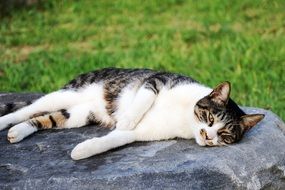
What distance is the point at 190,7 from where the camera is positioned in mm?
9992

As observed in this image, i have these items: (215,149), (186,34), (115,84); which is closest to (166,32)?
(186,34)

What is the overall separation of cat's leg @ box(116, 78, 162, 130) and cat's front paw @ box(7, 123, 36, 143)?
0.63 m

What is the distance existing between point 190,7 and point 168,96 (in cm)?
614

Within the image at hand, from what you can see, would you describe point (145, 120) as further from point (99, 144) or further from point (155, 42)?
point (155, 42)

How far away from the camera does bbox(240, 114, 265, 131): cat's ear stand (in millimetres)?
3854

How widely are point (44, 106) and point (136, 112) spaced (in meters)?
0.79

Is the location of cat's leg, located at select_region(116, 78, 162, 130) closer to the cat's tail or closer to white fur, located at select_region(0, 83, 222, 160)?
white fur, located at select_region(0, 83, 222, 160)

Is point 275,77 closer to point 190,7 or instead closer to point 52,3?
point 190,7

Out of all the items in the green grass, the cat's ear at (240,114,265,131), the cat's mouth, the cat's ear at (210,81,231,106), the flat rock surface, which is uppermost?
the cat's ear at (210,81,231,106)

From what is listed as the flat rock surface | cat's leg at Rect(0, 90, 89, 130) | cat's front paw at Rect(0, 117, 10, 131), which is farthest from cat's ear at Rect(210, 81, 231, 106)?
cat's front paw at Rect(0, 117, 10, 131)

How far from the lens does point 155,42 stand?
8.37m

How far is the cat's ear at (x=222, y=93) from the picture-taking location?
380 centimetres

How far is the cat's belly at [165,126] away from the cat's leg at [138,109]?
5 centimetres

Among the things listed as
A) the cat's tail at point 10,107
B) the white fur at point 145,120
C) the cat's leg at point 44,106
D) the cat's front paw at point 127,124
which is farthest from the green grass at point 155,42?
the cat's front paw at point 127,124
